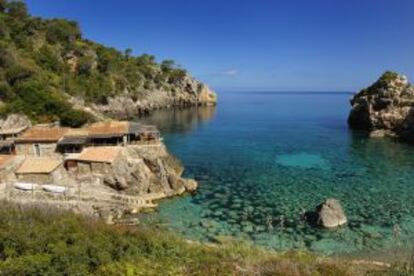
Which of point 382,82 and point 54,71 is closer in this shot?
point 54,71

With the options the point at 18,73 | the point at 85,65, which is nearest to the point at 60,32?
the point at 85,65

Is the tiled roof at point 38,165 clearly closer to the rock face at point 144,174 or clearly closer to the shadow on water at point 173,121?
the rock face at point 144,174

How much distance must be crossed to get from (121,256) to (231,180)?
2577cm

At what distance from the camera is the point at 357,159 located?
54.8m

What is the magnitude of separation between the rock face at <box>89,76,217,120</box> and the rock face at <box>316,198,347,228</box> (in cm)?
6248

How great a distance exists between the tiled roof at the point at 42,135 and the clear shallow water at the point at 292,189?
13643 millimetres

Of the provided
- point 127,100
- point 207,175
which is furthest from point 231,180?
point 127,100

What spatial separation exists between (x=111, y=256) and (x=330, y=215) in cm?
1915

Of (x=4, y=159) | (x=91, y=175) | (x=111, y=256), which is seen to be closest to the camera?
(x=111, y=256)

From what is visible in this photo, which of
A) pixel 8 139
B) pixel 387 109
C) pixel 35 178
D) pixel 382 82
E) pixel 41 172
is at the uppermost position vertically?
pixel 382 82

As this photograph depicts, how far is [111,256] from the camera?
17.9m

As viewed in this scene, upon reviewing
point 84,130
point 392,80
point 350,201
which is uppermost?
point 392,80

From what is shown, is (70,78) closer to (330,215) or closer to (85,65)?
(85,65)

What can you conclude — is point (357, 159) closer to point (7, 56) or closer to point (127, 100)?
point (7, 56)
